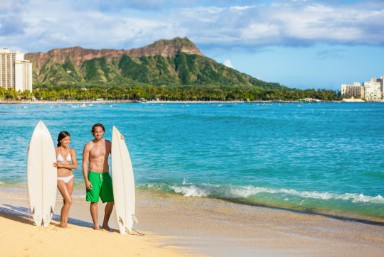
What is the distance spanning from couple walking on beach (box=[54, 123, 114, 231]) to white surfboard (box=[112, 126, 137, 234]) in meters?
0.16

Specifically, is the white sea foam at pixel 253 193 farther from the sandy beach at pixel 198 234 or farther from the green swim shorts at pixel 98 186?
the green swim shorts at pixel 98 186

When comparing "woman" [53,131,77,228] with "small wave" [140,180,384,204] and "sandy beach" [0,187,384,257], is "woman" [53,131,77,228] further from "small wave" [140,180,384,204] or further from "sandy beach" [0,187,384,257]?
"small wave" [140,180,384,204]

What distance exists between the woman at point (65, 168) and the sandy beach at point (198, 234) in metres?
0.37

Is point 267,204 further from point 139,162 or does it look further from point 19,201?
point 139,162

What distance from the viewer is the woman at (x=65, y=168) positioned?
1059 centimetres

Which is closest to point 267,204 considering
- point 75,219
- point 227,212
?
point 227,212

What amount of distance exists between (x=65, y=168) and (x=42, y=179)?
509 millimetres

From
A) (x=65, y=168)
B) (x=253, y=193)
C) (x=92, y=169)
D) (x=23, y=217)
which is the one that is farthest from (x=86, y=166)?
(x=253, y=193)

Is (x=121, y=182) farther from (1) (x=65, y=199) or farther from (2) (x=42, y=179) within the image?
(2) (x=42, y=179)

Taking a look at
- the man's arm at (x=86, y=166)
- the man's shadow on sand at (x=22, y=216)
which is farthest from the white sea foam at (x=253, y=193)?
the man's arm at (x=86, y=166)

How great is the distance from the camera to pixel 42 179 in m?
10.8

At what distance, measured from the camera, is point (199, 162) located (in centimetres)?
2905

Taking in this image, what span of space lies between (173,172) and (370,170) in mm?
9255

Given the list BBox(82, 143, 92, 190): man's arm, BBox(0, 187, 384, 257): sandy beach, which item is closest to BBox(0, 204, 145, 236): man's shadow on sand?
BBox(0, 187, 384, 257): sandy beach
